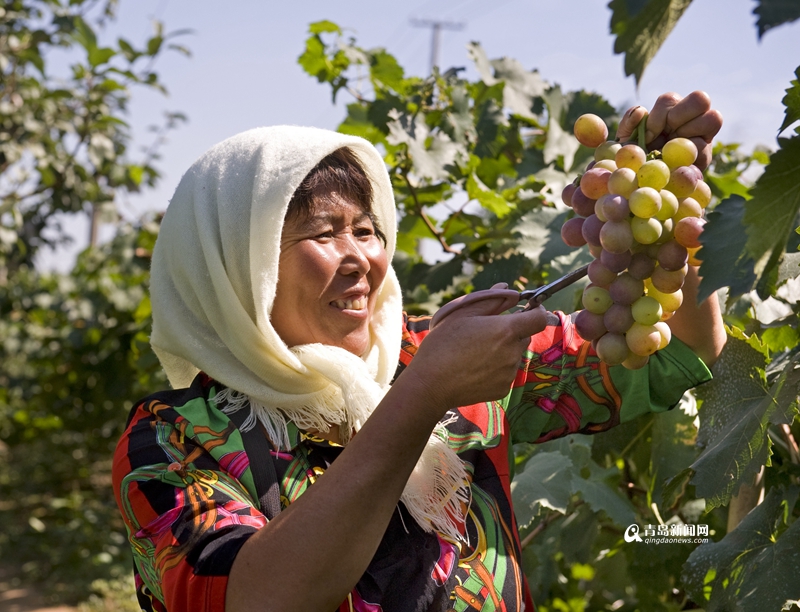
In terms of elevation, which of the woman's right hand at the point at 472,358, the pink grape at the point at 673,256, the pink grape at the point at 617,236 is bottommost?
the woman's right hand at the point at 472,358

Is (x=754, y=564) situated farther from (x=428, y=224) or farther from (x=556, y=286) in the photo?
(x=428, y=224)

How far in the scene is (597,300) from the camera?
1175mm

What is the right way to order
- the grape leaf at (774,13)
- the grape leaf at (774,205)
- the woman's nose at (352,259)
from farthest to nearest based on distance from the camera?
the woman's nose at (352,259)
the grape leaf at (774,205)
the grape leaf at (774,13)

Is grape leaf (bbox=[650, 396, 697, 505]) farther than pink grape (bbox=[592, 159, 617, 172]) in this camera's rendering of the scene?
Yes

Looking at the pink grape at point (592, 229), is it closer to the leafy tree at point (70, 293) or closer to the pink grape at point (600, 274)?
the pink grape at point (600, 274)

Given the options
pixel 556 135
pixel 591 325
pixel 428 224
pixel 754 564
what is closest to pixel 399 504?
pixel 591 325

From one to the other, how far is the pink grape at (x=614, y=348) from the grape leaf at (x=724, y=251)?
222 millimetres

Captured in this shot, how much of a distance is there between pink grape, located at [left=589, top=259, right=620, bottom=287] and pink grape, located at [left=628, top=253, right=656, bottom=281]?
27mm

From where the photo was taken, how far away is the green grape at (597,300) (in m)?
1.18

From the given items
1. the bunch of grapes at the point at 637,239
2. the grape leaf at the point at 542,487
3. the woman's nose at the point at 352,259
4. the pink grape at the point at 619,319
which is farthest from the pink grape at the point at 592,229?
the grape leaf at the point at 542,487

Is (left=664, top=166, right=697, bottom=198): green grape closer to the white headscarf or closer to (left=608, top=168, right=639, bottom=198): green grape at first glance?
(left=608, top=168, right=639, bottom=198): green grape

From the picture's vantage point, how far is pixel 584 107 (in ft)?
7.88

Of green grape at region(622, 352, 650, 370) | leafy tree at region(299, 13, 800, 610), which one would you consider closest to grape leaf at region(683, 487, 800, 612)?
leafy tree at region(299, 13, 800, 610)

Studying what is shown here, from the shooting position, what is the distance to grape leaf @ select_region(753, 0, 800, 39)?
2.31 ft
